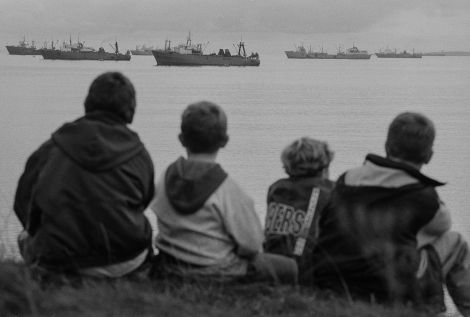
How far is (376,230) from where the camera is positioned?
469 centimetres

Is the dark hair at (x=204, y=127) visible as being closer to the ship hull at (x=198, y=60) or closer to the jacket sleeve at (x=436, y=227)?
the jacket sleeve at (x=436, y=227)

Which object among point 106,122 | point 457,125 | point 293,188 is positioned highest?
point 106,122

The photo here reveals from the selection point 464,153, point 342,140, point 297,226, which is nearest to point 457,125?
point 342,140

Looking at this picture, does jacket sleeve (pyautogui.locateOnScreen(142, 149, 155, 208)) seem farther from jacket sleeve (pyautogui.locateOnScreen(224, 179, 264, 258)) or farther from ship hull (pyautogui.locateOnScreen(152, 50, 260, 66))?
ship hull (pyautogui.locateOnScreen(152, 50, 260, 66))

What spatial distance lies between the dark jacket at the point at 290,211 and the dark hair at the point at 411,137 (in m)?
0.42

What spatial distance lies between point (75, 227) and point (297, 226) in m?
1.09

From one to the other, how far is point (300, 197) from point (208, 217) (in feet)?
1.75

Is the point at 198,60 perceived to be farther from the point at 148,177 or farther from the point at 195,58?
the point at 148,177

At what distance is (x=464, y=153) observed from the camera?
2925cm

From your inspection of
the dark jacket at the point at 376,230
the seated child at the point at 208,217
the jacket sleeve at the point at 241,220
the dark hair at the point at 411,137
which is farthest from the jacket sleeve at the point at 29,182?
the dark hair at the point at 411,137

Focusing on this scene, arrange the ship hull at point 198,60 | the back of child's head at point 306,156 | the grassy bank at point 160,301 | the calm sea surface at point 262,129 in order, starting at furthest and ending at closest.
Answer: the ship hull at point 198,60, the calm sea surface at point 262,129, the back of child's head at point 306,156, the grassy bank at point 160,301

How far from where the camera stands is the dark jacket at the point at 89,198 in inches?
182

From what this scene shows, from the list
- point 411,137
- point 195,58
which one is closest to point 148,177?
point 411,137

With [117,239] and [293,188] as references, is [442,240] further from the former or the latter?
[117,239]
